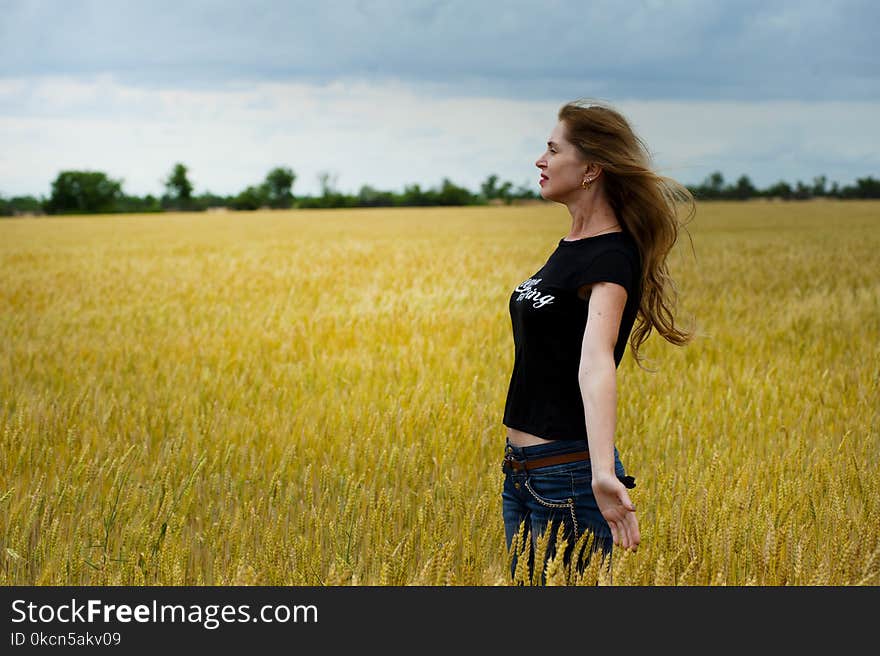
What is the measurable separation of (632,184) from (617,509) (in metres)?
0.91

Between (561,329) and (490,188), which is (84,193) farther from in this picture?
(561,329)

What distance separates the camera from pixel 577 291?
2.35 metres

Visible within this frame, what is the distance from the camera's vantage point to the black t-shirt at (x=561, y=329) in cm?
237

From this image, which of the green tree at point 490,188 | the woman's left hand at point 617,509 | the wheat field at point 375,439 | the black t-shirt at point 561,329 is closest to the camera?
the woman's left hand at point 617,509

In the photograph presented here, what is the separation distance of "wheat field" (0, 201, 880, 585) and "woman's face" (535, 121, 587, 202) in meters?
0.41

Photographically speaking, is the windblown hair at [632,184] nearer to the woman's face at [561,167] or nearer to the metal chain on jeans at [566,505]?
the woman's face at [561,167]

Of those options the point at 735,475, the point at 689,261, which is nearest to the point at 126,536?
the point at 735,475

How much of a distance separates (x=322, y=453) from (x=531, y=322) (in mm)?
2207

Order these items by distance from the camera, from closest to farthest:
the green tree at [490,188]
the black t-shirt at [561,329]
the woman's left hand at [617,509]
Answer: the woman's left hand at [617,509] < the black t-shirt at [561,329] < the green tree at [490,188]

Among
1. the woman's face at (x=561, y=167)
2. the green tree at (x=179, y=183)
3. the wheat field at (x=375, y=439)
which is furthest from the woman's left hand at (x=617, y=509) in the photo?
the green tree at (x=179, y=183)

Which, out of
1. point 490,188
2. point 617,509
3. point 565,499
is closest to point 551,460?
point 565,499

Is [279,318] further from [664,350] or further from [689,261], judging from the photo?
[689,261]

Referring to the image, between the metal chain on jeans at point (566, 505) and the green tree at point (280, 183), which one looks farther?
the green tree at point (280, 183)
